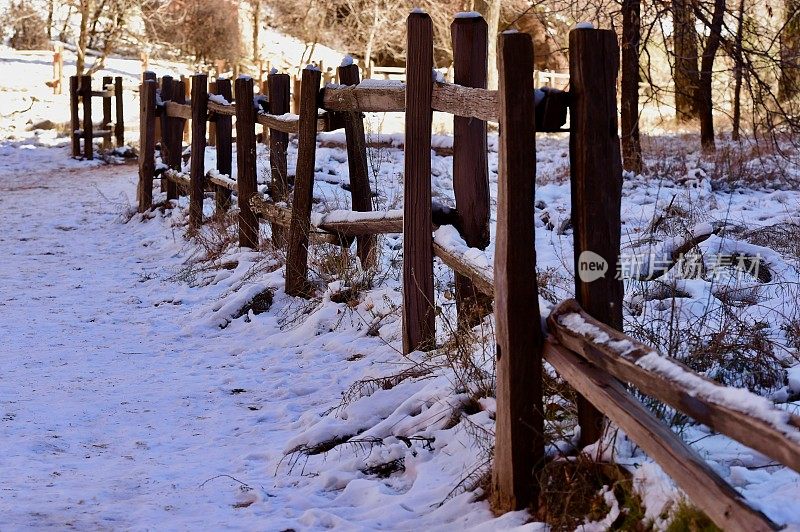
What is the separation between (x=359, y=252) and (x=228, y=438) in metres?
2.40

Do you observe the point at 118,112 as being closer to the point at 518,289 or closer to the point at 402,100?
the point at 402,100

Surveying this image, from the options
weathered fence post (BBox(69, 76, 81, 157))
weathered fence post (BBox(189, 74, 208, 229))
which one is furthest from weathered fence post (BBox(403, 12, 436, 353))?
weathered fence post (BBox(69, 76, 81, 157))

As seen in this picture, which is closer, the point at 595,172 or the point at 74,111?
the point at 595,172

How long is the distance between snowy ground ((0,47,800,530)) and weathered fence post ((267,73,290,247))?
35cm

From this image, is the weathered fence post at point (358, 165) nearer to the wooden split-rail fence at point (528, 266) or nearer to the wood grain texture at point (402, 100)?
the wooden split-rail fence at point (528, 266)

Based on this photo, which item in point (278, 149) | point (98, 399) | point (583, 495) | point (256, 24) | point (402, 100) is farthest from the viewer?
point (256, 24)

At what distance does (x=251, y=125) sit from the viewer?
8.74m

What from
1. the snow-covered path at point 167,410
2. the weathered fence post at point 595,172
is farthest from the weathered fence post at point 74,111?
the weathered fence post at point 595,172

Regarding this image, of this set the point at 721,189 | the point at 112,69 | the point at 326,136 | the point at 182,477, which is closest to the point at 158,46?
the point at 112,69

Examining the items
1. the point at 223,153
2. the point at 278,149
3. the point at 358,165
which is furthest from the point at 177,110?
the point at 358,165

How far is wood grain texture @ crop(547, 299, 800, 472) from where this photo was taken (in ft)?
6.79

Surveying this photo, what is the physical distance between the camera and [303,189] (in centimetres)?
710

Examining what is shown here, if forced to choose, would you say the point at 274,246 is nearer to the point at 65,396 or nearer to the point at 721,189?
the point at 65,396

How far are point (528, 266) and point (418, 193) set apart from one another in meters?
1.93
